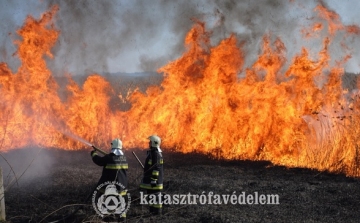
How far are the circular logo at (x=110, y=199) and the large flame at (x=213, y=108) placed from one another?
686 centimetres

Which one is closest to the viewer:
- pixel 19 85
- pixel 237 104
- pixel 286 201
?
pixel 286 201

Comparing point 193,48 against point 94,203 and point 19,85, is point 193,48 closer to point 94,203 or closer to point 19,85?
point 19,85

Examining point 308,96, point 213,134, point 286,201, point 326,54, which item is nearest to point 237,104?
point 213,134

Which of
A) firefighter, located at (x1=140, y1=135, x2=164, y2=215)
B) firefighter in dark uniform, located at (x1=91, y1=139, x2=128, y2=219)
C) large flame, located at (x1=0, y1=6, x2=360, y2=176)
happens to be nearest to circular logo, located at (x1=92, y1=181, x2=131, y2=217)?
firefighter in dark uniform, located at (x1=91, y1=139, x2=128, y2=219)

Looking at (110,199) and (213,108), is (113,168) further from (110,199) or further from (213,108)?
(213,108)

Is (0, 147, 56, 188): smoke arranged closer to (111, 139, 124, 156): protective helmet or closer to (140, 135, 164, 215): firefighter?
(111, 139, 124, 156): protective helmet

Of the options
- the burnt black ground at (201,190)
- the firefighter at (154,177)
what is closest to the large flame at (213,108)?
the burnt black ground at (201,190)

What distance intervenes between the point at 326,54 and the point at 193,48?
4791 millimetres

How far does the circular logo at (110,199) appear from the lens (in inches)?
268

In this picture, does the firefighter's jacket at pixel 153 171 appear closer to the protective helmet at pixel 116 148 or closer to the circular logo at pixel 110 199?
the circular logo at pixel 110 199

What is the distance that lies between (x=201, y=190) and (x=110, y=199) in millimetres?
2807

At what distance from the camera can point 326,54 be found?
12.5 m

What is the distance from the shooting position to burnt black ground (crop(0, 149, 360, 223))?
7.33m

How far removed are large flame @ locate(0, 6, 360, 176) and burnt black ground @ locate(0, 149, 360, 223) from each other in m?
1.11
